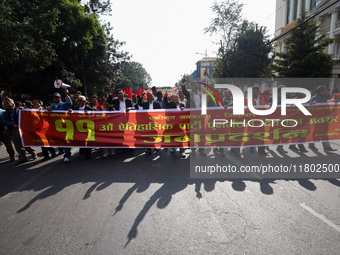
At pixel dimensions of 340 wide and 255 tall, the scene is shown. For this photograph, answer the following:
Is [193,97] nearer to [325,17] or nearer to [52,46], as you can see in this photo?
[52,46]

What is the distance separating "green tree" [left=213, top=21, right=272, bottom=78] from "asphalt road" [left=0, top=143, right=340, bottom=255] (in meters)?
18.9

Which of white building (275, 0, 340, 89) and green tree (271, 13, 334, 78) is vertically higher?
white building (275, 0, 340, 89)

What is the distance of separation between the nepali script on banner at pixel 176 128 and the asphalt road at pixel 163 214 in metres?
1.20

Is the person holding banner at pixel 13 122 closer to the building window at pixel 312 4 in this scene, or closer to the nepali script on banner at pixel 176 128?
the nepali script on banner at pixel 176 128

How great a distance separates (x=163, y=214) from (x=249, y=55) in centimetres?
2204

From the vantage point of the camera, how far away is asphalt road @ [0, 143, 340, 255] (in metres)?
2.45

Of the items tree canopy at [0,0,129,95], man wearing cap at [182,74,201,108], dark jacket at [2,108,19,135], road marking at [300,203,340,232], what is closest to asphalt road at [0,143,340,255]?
road marking at [300,203,340,232]

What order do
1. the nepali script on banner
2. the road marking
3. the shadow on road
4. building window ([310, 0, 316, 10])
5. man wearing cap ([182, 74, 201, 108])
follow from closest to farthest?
1. the road marking
2. the shadow on road
3. the nepali script on banner
4. man wearing cap ([182, 74, 201, 108])
5. building window ([310, 0, 316, 10])

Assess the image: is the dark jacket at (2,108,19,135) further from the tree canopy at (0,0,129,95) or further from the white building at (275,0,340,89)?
the white building at (275,0,340,89)

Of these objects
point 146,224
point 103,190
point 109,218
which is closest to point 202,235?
point 146,224

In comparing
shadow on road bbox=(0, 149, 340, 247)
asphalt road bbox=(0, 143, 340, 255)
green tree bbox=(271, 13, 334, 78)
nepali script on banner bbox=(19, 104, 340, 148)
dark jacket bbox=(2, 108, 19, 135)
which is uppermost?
green tree bbox=(271, 13, 334, 78)

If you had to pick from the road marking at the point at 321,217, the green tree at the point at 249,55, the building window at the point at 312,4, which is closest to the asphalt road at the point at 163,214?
the road marking at the point at 321,217

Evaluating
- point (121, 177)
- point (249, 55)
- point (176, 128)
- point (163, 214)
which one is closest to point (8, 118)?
point (121, 177)

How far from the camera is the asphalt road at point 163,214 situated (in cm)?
245
